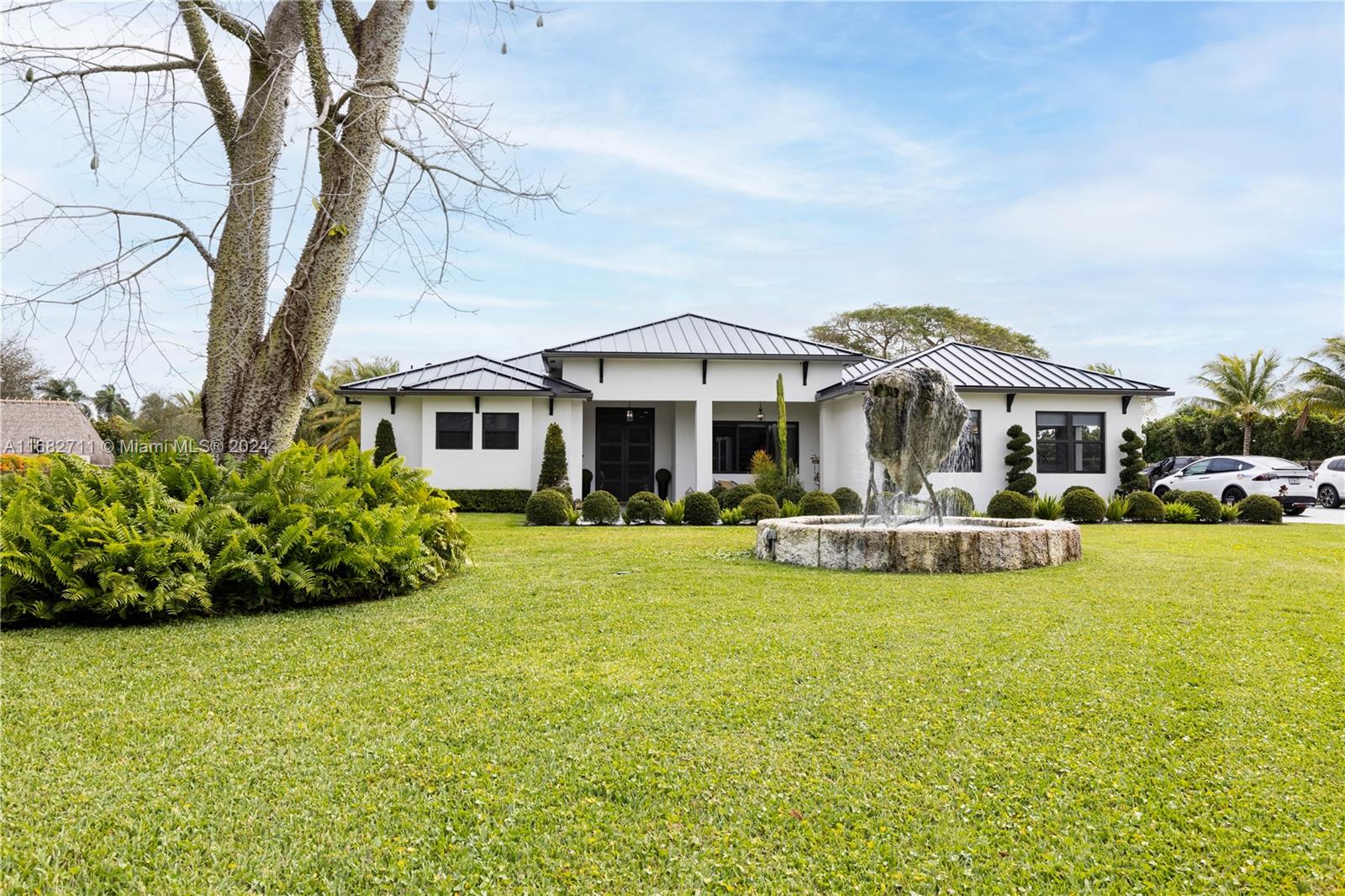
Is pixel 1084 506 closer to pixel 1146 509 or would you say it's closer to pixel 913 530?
pixel 1146 509

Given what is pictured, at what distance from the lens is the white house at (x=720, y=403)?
18.2 m

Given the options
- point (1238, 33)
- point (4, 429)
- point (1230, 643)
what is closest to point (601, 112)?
point (1238, 33)

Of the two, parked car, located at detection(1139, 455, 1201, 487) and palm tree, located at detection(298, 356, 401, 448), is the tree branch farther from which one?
parked car, located at detection(1139, 455, 1201, 487)

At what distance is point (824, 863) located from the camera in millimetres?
2316

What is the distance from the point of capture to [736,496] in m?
16.7

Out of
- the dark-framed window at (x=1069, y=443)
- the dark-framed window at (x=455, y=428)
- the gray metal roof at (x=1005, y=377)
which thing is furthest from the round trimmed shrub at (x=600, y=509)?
the dark-framed window at (x=1069, y=443)

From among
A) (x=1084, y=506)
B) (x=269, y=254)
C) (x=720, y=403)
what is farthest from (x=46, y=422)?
(x=1084, y=506)

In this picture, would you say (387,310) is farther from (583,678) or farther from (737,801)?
(737,801)

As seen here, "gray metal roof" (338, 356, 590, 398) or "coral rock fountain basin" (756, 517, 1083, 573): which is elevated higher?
"gray metal roof" (338, 356, 590, 398)

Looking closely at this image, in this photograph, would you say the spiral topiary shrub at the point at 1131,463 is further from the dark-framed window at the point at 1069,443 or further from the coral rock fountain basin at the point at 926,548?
the coral rock fountain basin at the point at 926,548

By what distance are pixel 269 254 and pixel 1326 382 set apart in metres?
36.5

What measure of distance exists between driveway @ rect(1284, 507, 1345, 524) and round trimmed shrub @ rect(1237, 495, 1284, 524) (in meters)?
1.04

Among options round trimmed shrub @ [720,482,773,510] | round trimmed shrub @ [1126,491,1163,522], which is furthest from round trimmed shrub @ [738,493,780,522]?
round trimmed shrub @ [1126,491,1163,522]

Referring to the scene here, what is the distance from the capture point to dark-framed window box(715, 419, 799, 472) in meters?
20.6
